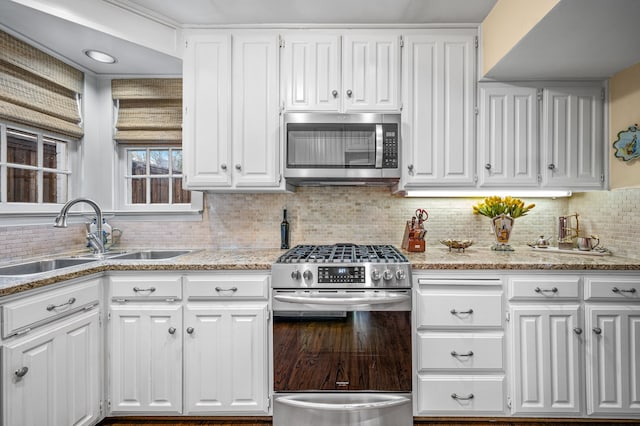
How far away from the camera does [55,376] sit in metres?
1.57

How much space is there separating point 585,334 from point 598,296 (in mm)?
231

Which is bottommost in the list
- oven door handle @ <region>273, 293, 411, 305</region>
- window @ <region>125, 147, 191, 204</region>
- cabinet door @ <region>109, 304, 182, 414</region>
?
cabinet door @ <region>109, 304, 182, 414</region>

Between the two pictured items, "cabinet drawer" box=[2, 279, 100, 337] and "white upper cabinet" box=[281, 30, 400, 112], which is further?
"white upper cabinet" box=[281, 30, 400, 112]

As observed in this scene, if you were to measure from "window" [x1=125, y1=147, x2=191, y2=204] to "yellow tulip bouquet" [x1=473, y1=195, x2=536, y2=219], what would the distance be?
238cm

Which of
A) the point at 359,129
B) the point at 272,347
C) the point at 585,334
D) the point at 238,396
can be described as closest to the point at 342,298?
the point at 272,347

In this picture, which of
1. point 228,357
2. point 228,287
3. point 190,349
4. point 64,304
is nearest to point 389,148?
point 228,287

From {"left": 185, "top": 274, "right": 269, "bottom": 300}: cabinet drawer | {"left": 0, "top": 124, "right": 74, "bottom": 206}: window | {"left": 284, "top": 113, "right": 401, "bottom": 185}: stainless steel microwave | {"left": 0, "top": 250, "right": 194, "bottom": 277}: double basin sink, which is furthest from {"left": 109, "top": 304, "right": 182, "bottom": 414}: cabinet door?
{"left": 284, "top": 113, "right": 401, "bottom": 185}: stainless steel microwave

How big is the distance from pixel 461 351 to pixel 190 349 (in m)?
1.58

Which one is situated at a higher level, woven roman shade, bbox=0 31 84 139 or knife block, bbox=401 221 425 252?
woven roman shade, bbox=0 31 84 139

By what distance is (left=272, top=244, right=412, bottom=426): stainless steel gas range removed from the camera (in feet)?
5.94

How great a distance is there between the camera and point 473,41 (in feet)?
7.33

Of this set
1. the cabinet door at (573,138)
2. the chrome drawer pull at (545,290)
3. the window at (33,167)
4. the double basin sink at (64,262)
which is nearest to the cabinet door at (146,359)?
the double basin sink at (64,262)

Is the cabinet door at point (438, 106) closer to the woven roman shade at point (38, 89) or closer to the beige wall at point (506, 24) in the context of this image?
the beige wall at point (506, 24)

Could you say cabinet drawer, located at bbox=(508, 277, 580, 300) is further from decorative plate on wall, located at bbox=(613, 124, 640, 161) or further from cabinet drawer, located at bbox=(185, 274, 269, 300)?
cabinet drawer, located at bbox=(185, 274, 269, 300)
